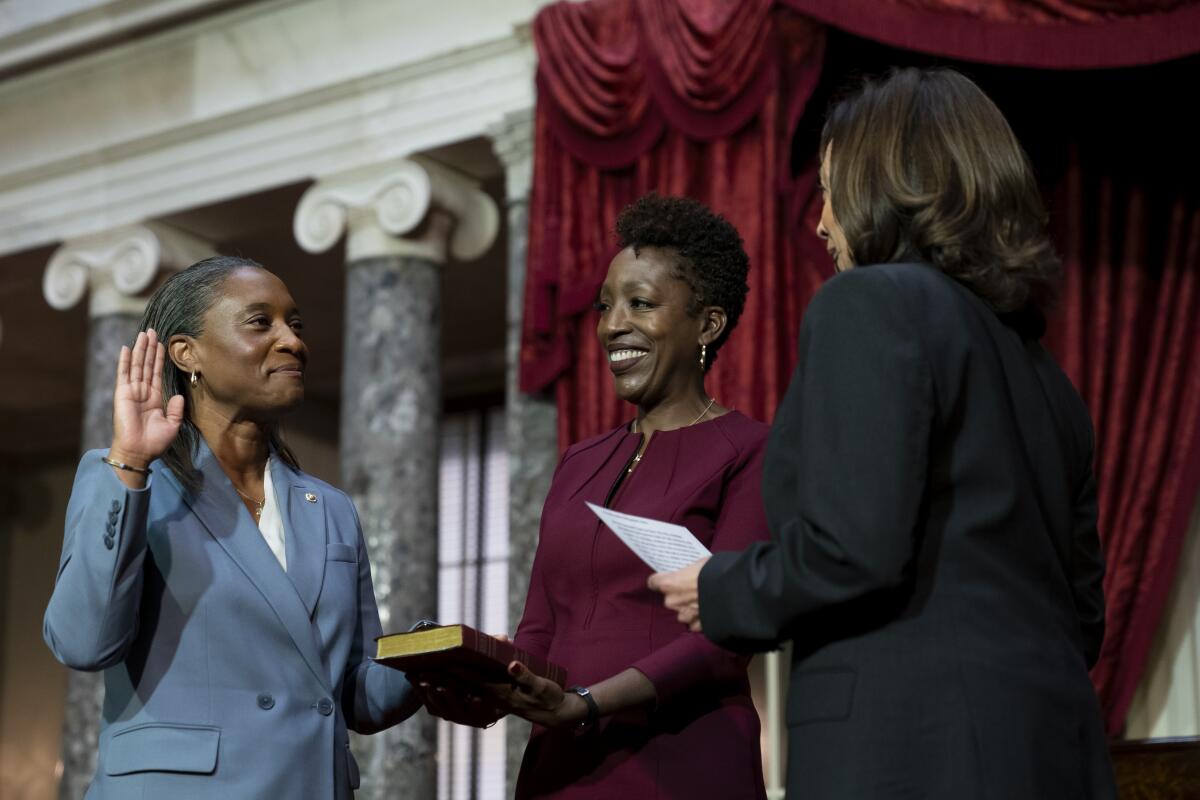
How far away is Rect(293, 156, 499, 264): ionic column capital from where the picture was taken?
7.16m

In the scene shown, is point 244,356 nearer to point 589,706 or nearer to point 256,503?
point 256,503

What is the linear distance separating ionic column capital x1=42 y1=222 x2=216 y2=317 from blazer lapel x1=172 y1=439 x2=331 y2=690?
18.0ft

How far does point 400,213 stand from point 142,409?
454cm

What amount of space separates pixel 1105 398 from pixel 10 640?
426 inches

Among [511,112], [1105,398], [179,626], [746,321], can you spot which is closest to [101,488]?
[179,626]

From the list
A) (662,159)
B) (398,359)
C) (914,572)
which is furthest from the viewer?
(398,359)

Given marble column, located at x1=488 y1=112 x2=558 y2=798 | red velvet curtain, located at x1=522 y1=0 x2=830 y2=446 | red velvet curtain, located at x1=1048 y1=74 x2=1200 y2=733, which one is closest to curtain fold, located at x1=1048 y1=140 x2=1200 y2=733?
red velvet curtain, located at x1=1048 y1=74 x2=1200 y2=733

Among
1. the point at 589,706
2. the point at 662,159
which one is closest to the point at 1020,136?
the point at 662,159

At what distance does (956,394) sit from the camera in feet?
6.77

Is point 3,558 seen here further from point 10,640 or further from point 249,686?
→ point 249,686

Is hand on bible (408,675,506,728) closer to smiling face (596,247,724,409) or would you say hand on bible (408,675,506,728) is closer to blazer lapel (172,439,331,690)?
blazer lapel (172,439,331,690)

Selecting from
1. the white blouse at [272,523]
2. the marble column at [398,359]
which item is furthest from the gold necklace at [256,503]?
the marble column at [398,359]

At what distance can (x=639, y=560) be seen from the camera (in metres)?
2.87

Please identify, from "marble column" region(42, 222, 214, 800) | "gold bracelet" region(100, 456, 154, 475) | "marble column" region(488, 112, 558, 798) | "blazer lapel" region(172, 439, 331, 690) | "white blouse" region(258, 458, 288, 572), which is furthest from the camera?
"marble column" region(42, 222, 214, 800)
